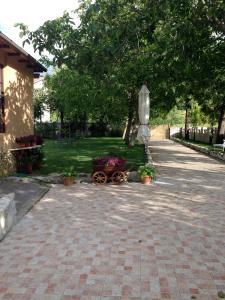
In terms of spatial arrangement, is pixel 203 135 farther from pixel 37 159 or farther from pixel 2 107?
pixel 2 107

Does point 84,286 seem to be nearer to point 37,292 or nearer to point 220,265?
point 37,292

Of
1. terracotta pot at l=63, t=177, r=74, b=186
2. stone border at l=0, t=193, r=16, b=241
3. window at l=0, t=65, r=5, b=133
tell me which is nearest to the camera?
stone border at l=0, t=193, r=16, b=241

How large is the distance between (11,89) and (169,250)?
8.62 metres

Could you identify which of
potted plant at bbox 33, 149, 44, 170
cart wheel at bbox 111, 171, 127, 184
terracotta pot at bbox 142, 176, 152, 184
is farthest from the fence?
cart wheel at bbox 111, 171, 127, 184

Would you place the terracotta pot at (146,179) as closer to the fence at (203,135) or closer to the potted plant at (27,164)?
the potted plant at (27,164)

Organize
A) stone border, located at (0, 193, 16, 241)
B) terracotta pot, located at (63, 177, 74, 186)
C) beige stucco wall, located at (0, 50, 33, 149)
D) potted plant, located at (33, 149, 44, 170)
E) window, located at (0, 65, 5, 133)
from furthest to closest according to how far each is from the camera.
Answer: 1. potted plant, located at (33, 149, 44, 170)
2. beige stucco wall, located at (0, 50, 33, 149)
3. window, located at (0, 65, 5, 133)
4. terracotta pot, located at (63, 177, 74, 186)
5. stone border, located at (0, 193, 16, 241)

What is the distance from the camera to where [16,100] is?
504 inches

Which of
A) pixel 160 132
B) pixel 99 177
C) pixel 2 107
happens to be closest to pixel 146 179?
pixel 99 177

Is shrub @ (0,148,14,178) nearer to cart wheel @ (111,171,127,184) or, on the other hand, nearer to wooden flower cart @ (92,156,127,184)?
wooden flower cart @ (92,156,127,184)

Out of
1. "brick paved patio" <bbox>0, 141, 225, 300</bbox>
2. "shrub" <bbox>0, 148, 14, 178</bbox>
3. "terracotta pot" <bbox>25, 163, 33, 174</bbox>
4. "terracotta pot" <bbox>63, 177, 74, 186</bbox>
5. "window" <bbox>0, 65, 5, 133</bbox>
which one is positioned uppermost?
"window" <bbox>0, 65, 5, 133</bbox>

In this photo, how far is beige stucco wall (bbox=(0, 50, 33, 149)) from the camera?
11.9 meters

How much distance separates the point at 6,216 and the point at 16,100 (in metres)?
7.11

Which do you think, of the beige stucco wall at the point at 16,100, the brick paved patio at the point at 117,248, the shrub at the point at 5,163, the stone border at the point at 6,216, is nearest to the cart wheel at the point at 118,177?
the brick paved patio at the point at 117,248

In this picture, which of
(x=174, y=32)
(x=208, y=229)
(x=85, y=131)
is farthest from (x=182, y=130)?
(x=208, y=229)
